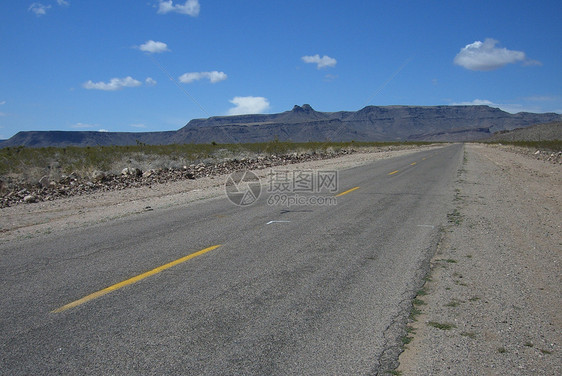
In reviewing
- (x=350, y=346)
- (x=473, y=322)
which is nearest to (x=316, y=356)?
(x=350, y=346)

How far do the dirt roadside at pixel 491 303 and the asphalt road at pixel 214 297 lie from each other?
0.26 meters

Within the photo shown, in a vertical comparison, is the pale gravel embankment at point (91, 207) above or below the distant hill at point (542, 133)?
below

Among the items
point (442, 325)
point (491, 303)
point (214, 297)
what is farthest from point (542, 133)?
point (214, 297)

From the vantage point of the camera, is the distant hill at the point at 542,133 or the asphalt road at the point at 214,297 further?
the distant hill at the point at 542,133

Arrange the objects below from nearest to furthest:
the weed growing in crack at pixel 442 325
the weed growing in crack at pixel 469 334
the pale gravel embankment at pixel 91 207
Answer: the weed growing in crack at pixel 469 334, the weed growing in crack at pixel 442 325, the pale gravel embankment at pixel 91 207

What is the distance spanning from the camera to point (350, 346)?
3.64 metres

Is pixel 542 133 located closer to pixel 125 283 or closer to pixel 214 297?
pixel 214 297

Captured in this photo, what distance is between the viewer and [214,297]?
4684 mm

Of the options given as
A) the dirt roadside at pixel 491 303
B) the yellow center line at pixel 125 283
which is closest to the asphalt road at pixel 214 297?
the yellow center line at pixel 125 283

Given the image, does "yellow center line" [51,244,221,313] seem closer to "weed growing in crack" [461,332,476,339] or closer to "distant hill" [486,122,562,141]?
"weed growing in crack" [461,332,476,339]

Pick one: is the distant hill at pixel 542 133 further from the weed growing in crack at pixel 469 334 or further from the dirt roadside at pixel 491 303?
the weed growing in crack at pixel 469 334

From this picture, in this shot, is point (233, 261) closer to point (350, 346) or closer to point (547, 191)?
point (350, 346)

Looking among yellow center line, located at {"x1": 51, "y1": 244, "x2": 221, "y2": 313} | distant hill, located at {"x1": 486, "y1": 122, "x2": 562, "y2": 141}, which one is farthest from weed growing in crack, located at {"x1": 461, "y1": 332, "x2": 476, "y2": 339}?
distant hill, located at {"x1": 486, "y1": 122, "x2": 562, "y2": 141}

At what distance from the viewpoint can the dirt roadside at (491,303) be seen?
3457mm
